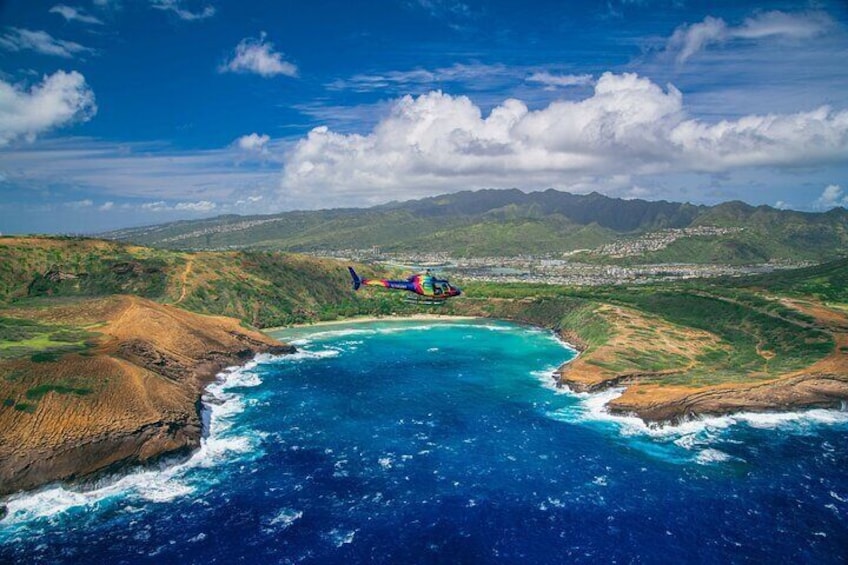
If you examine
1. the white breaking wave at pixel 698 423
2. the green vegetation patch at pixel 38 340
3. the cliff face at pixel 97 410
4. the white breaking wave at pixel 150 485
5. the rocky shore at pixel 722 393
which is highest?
the green vegetation patch at pixel 38 340

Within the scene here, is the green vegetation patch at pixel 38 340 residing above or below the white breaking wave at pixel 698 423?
above

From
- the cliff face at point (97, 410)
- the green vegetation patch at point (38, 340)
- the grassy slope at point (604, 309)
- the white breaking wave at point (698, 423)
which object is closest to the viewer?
the cliff face at point (97, 410)

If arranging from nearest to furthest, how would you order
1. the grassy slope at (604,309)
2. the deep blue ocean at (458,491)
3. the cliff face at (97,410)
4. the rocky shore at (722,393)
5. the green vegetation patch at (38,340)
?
the deep blue ocean at (458,491)
the cliff face at (97,410)
the green vegetation patch at (38,340)
the rocky shore at (722,393)
the grassy slope at (604,309)

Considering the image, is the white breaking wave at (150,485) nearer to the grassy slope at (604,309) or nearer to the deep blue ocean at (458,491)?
the deep blue ocean at (458,491)

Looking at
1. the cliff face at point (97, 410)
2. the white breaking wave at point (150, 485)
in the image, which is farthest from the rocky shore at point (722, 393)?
the cliff face at point (97, 410)

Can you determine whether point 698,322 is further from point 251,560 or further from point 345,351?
point 251,560

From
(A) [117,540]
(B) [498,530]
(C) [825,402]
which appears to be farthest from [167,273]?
(C) [825,402]

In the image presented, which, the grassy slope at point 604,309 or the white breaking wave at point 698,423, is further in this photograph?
the grassy slope at point 604,309

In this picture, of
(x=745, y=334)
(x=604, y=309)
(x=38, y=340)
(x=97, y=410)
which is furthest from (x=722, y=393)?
(x=38, y=340)
